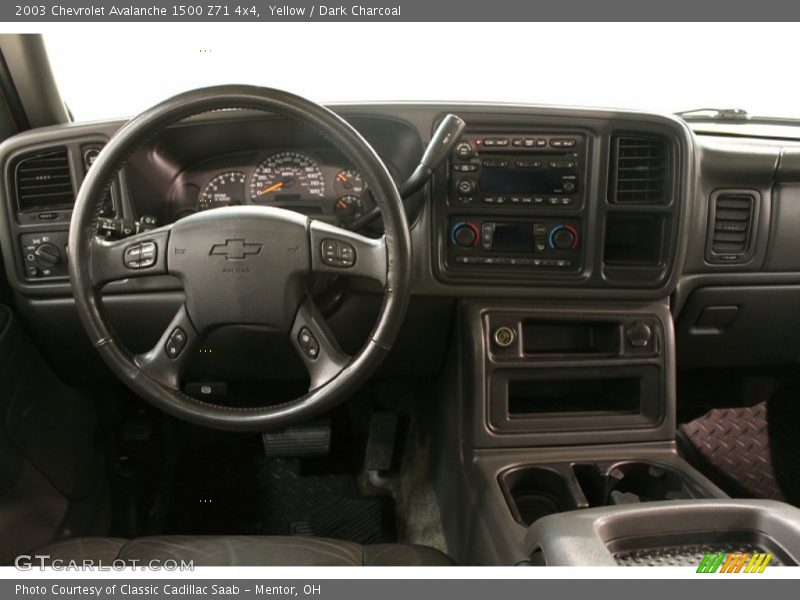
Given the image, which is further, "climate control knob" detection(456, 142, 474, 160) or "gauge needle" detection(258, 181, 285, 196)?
"gauge needle" detection(258, 181, 285, 196)

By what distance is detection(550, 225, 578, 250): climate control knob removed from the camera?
1.45 metres

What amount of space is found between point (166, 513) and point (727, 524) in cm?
159

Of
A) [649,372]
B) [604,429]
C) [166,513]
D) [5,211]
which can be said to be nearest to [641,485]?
[604,429]

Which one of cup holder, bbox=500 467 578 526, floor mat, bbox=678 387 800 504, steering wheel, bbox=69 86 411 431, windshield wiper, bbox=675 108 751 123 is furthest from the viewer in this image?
floor mat, bbox=678 387 800 504

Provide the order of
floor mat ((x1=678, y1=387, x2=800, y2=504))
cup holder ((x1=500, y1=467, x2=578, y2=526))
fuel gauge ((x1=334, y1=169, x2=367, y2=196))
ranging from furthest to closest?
floor mat ((x1=678, y1=387, x2=800, y2=504)) < fuel gauge ((x1=334, y1=169, x2=367, y2=196)) < cup holder ((x1=500, y1=467, x2=578, y2=526))

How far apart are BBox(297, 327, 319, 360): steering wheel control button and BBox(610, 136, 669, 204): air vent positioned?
0.78 metres

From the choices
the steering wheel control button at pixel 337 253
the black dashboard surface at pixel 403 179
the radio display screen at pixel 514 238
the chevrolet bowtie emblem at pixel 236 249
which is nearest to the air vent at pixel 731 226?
the black dashboard surface at pixel 403 179

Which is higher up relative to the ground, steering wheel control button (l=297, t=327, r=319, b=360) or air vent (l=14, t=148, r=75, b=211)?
air vent (l=14, t=148, r=75, b=211)

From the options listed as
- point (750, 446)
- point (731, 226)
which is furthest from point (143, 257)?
point (750, 446)

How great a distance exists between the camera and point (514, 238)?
146cm

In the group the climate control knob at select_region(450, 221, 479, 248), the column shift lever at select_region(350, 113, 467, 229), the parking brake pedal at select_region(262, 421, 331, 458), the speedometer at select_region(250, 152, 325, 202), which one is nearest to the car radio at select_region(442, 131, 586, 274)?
the climate control knob at select_region(450, 221, 479, 248)

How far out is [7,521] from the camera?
1420 millimetres

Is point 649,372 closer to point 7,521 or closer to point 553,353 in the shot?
point 553,353

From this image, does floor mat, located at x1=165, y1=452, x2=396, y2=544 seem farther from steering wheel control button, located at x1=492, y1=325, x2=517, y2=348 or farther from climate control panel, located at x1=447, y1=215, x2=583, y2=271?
climate control panel, located at x1=447, y1=215, x2=583, y2=271
